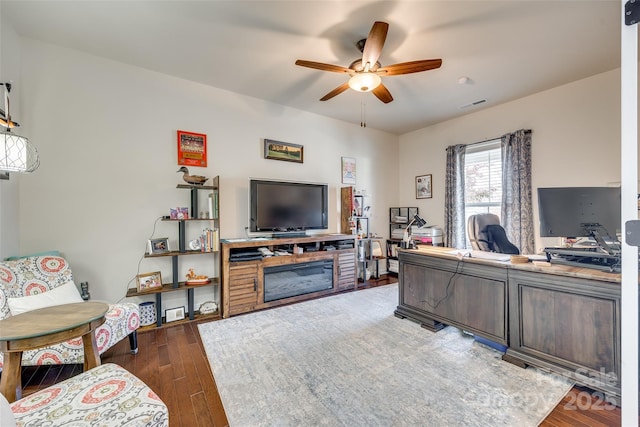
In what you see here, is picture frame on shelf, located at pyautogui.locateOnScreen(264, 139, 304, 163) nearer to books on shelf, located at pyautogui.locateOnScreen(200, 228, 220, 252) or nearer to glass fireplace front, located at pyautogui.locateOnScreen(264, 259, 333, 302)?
books on shelf, located at pyautogui.locateOnScreen(200, 228, 220, 252)

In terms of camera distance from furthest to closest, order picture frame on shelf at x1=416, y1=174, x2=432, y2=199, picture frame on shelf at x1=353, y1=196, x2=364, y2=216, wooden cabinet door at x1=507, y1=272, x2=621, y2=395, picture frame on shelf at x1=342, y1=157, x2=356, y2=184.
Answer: picture frame on shelf at x1=416, y1=174, x2=432, y2=199
picture frame on shelf at x1=342, y1=157, x2=356, y2=184
picture frame on shelf at x1=353, y1=196, x2=364, y2=216
wooden cabinet door at x1=507, y1=272, x2=621, y2=395

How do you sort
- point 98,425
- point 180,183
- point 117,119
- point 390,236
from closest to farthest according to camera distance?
point 98,425 → point 117,119 → point 180,183 → point 390,236

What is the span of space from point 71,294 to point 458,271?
346cm

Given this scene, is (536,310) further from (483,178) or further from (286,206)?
(286,206)

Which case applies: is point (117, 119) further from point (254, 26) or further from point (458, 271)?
point (458, 271)

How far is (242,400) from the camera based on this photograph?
1.71 metres

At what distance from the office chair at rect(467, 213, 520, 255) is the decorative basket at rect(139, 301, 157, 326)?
3.76m

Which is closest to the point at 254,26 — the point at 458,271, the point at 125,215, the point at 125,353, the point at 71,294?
the point at 125,215

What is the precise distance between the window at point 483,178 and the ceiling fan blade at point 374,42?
2937 millimetres

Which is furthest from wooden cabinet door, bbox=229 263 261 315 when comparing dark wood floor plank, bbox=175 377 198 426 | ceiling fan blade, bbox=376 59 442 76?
ceiling fan blade, bbox=376 59 442 76

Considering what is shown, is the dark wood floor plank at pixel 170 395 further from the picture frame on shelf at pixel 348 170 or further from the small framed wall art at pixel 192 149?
the picture frame on shelf at pixel 348 170

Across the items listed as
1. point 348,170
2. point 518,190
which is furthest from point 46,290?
point 518,190

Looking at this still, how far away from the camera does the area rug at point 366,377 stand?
5.15 ft

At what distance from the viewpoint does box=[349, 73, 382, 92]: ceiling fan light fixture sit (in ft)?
7.69
